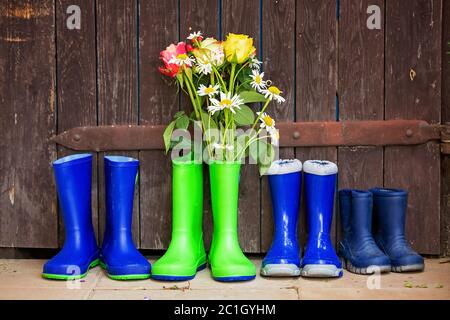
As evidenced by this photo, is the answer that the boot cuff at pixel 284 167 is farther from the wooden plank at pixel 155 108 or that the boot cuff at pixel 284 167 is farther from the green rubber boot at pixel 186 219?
the wooden plank at pixel 155 108

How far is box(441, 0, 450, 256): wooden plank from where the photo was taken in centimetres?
203

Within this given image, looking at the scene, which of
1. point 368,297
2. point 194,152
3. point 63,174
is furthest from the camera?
point 194,152

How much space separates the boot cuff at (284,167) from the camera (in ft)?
6.41

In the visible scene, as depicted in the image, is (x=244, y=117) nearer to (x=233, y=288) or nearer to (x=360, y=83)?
(x=360, y=83)

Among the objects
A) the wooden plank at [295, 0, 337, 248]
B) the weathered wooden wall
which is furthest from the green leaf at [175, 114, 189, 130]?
the wooden plank at [295, 0, 337, 248]

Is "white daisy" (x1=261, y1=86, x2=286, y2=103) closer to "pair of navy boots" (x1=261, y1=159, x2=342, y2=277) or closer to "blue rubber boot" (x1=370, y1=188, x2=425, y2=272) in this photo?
"pair of navy boots" (x1=261, y1=159, x2=342, y2=277)

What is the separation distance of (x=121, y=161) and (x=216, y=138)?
293mm

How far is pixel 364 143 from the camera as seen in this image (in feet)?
6.72

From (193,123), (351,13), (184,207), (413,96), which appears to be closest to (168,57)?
(193,123)

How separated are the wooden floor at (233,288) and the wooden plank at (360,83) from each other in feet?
1.14

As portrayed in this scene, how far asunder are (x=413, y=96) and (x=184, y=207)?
803mm

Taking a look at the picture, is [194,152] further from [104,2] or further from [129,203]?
[104,2]

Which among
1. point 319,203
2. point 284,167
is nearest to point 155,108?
point 284,167

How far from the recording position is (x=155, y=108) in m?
2.08
